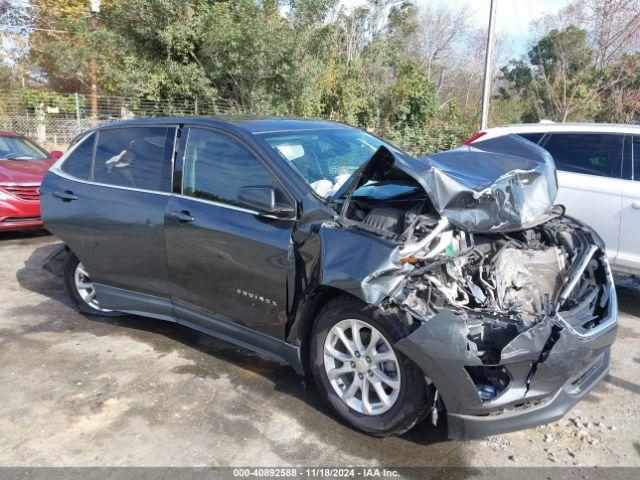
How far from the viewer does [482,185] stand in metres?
3.18

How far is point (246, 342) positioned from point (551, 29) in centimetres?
1769

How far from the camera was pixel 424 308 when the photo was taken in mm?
2791

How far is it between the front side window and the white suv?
3459mm

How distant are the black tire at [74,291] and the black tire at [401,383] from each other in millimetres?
2499

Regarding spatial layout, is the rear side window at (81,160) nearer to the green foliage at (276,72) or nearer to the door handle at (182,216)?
the door handle at (182,216)

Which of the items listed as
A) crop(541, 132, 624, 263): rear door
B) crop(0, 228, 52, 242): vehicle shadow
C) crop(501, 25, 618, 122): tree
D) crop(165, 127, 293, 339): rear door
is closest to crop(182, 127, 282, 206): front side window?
crop(165, 127, 293, 339): rear door

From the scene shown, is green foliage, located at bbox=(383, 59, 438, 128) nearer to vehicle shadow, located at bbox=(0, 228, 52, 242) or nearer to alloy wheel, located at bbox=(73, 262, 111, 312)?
vehicle shadow, located at bbox=(0, 228, 52, 242)

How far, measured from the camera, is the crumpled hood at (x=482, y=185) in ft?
9.95

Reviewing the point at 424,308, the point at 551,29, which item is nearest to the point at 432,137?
the point at 551,29

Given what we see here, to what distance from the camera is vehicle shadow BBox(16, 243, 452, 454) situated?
3.14 metres

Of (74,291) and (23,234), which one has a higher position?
(74,291)

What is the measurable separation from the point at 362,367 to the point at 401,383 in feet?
0.86

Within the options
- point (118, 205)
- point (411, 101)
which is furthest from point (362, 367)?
point (411, 101)

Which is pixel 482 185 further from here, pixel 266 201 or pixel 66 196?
pixel 66 196
